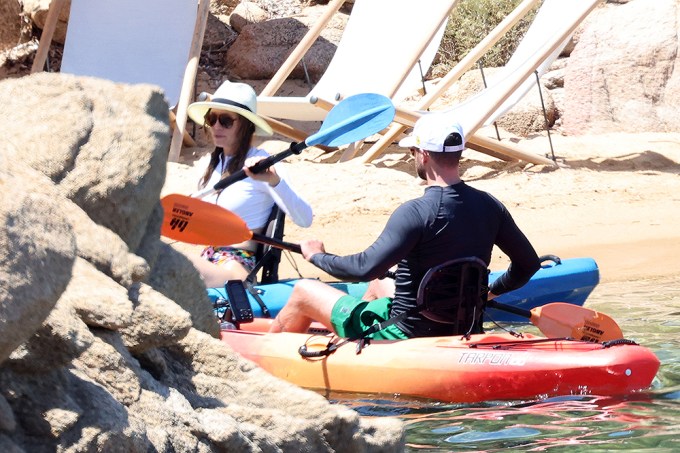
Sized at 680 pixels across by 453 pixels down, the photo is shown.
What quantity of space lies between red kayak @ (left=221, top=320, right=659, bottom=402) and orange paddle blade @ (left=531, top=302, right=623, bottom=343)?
1.05ft

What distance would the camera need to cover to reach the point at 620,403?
4.32m

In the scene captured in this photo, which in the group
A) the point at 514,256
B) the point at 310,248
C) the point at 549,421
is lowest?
the point at 549,421

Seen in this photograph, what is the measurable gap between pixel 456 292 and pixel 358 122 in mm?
1366

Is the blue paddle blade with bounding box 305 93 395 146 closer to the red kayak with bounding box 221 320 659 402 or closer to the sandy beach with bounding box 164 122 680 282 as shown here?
the red kayak with bounding box 221 320 659 402

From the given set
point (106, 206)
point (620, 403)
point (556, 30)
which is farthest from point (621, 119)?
point (106, 206)

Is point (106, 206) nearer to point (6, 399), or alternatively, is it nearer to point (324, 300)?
point (6, 399)

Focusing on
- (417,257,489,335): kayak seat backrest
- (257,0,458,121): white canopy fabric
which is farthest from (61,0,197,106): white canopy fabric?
(417,257,489,335): kayak seat backrest

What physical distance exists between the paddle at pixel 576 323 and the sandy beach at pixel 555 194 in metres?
2.55

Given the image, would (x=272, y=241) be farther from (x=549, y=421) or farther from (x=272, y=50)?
(x=272, y=50)

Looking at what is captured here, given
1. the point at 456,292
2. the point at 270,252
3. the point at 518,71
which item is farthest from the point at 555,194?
the point at 456,292

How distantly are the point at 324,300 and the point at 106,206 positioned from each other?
2.39 meters

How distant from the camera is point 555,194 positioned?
30.5ft

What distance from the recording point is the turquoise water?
3.85 metres

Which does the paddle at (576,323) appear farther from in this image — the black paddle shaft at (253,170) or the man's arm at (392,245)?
the black paddle shaft at (253,170)
